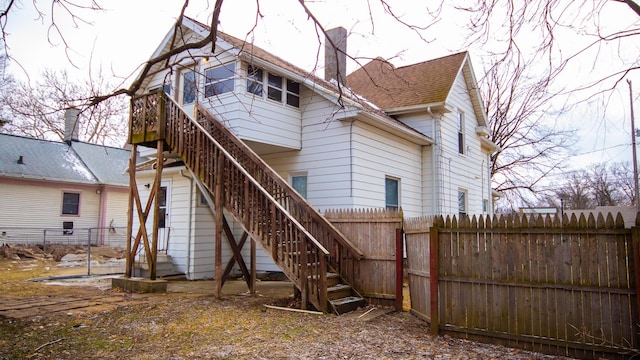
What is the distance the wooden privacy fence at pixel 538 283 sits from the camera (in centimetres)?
498

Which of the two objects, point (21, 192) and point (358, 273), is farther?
point (21, 192)

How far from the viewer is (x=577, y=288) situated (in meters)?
5.20

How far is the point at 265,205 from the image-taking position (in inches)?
314

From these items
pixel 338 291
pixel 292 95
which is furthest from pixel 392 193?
pixel 338 291

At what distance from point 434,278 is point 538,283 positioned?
135 cm

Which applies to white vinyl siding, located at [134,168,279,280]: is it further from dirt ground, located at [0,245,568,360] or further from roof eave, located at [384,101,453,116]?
roof eave, located at [384,101,453,116]

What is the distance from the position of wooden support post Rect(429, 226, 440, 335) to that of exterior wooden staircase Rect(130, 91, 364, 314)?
1.80 m

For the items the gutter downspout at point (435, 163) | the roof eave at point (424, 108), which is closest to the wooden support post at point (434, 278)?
the gutter downspout at point (435, 163)

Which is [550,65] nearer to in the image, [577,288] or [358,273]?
[577,288]

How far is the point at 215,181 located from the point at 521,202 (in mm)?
25423

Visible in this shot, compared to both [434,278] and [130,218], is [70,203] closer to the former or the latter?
[130,218]

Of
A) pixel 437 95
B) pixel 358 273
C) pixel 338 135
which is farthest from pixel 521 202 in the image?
pixel 358 273

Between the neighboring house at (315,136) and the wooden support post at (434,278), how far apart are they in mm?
4509

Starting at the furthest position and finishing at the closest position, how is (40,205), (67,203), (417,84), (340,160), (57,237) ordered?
(67,203) < (40,205) < (57,237) < (417,84) < (340,160)
